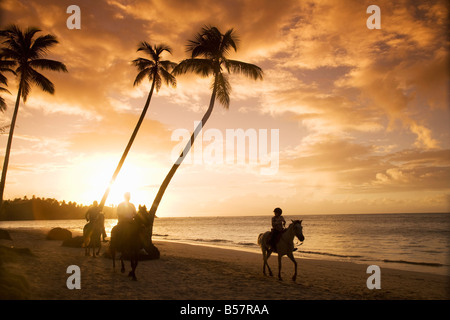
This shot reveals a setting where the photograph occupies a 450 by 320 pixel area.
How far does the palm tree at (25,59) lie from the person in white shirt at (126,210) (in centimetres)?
1636

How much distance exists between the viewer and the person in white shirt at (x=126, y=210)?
11.0 metres

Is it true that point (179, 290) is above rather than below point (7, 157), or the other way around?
below

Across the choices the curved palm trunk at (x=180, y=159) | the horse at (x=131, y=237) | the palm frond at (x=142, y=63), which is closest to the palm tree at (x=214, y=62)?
the curved palm trunk at (x=180, y=159)

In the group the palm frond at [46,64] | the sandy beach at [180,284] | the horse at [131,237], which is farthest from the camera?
the palm frond at [46,64]

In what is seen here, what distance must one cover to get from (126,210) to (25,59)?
66.0 feet

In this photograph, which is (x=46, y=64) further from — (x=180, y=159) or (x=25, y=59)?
(x=180, y=159)

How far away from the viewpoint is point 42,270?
10.4 m

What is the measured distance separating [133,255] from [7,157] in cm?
1767

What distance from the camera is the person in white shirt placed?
11008mm

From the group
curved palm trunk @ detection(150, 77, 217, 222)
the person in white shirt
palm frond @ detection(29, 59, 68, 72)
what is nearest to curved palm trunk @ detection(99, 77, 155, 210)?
curved palm trunk @ detection(150, 77, 217, 222)

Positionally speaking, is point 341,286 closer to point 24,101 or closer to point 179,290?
point 179,290

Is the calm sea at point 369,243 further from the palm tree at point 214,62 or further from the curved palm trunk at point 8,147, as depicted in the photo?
the curved palm trunk at point 8,147
